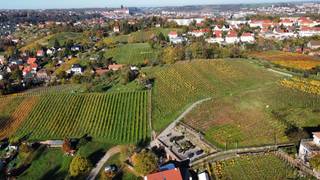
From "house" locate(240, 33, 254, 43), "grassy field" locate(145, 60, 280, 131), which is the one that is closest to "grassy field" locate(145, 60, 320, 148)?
"grassy field" locate(145, 60, 280, 131)

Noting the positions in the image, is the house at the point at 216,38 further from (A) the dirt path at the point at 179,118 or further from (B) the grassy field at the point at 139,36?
(A) the dirt path at the point at 179,118

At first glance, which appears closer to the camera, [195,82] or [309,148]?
[309,148]

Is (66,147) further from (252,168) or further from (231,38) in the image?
(231,38)

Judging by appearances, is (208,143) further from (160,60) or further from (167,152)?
(160,60)

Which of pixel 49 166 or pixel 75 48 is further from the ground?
pixel 75 48

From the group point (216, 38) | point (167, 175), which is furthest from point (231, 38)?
point (167, 175)

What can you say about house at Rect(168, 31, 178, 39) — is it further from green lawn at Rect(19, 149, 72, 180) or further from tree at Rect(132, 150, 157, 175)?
tree at Rect(132, 150, 157, 175)
